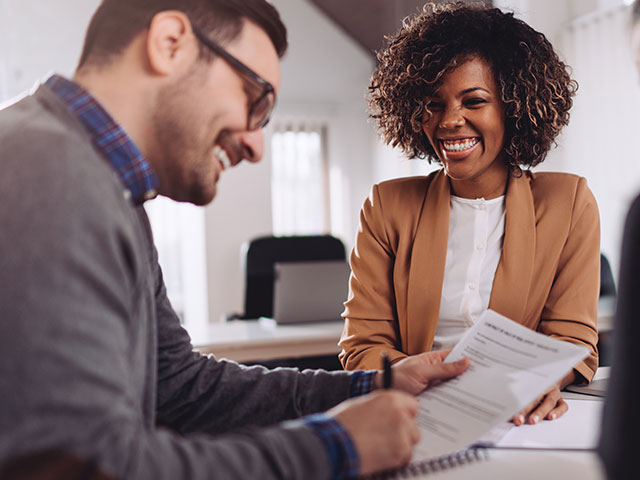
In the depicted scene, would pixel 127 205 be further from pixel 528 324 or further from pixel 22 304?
pixel 528 324

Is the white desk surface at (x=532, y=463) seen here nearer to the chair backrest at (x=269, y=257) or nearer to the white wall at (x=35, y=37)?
the chair backrest at (x=269, y=257)

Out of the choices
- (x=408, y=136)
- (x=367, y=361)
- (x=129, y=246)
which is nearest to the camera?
(x=129, y=246)

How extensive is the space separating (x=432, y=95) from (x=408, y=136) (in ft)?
0.69

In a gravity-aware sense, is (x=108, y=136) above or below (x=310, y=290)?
above

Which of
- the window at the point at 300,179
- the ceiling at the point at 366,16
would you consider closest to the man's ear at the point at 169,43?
the ceiling at the point at 366,16

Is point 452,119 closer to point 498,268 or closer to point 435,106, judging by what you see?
point 435,106

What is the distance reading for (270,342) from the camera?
8.06 feet

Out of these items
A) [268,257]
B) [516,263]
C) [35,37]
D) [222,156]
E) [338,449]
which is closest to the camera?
[338,449]

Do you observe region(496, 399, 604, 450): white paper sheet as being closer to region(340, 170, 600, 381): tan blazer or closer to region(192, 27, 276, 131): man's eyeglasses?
region(340, 170, 600, 381): tan blazer

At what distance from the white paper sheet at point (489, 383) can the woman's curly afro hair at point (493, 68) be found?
2.39 ft

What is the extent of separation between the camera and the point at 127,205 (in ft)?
2.40

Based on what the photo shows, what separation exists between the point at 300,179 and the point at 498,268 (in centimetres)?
621

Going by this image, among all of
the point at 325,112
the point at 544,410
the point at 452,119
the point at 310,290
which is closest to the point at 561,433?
the point at 544,410

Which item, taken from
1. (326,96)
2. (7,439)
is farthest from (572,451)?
(326,96)
